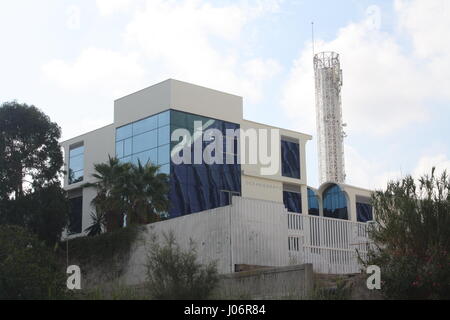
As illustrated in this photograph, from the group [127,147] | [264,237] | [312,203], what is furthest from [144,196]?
[312,203]

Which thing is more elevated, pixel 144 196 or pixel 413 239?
pixel 144 196

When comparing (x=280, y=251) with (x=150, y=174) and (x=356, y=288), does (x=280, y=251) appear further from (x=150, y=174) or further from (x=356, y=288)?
(x=150, y=174)

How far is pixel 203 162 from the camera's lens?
48938 millimetres

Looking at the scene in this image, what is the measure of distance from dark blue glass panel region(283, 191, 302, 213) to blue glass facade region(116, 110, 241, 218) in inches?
214

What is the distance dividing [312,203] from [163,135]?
1501 centimetres

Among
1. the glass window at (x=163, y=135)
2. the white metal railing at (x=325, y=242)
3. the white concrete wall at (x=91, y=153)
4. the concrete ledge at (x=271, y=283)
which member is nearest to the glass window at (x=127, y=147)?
the white concrete wall at (x=91, y=153)

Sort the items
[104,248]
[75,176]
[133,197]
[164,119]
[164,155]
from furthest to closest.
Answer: [75,176] → [164,119] → [164,155] → [133,197] → [104,248]

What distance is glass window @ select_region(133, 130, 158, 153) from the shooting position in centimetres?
4850

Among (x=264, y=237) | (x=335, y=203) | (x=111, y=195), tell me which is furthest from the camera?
(x=335, y=203)

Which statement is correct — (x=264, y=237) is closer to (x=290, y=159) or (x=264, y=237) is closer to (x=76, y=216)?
(x=76, y=216)

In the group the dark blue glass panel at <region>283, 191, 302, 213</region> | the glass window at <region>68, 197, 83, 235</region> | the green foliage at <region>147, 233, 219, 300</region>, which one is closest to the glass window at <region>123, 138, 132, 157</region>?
the glass window at <region>68, 197, 83, 235</region>

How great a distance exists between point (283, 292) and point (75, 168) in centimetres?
3625
